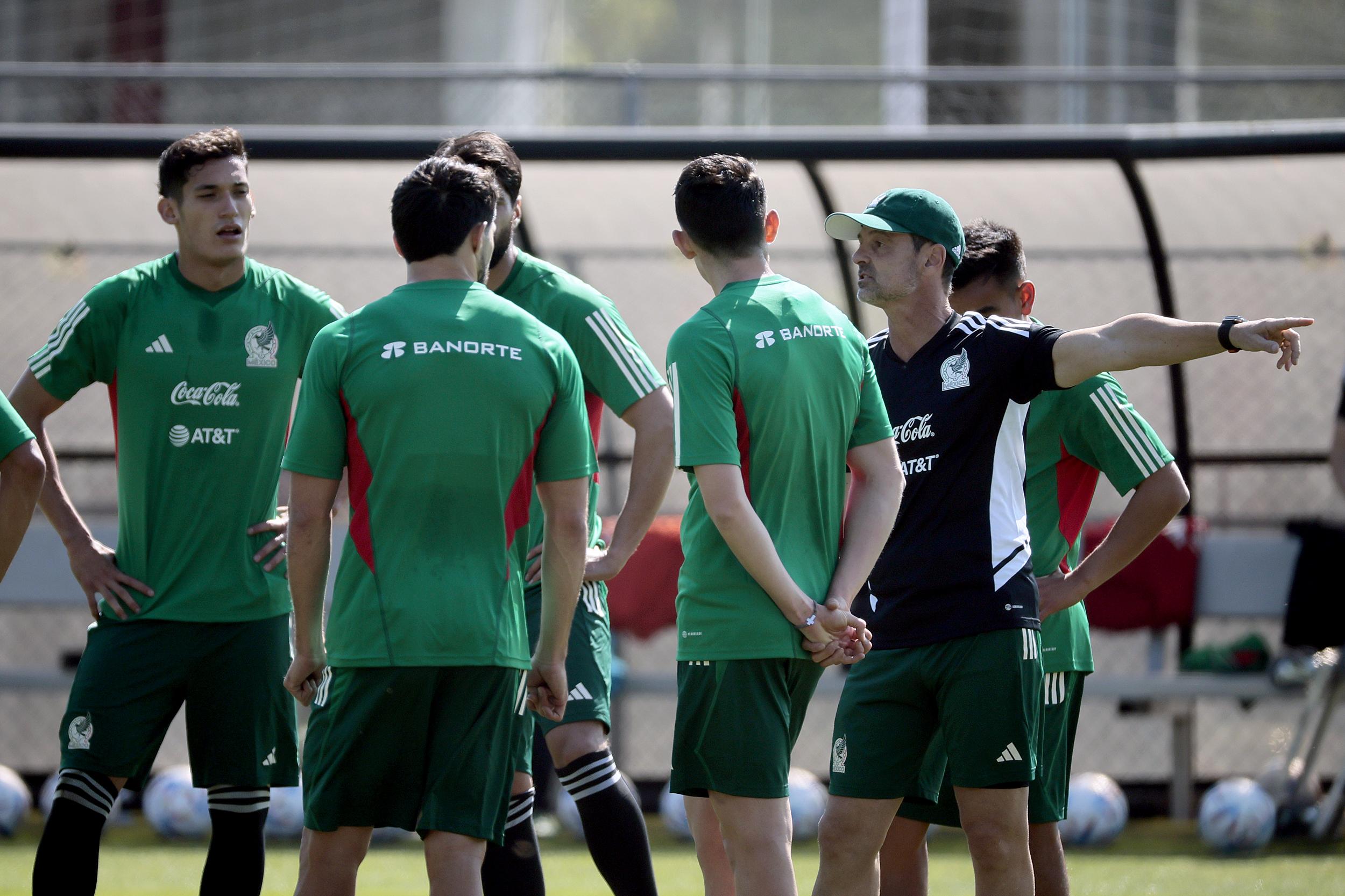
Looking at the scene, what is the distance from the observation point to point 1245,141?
7.26 metres

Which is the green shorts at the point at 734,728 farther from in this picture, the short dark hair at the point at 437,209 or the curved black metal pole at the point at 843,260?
the curved black metal pole at the point at 843,260

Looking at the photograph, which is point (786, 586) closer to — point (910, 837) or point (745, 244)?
point (745, 244)

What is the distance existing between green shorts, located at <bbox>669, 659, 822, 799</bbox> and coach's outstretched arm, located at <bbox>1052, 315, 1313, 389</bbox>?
0.92 m

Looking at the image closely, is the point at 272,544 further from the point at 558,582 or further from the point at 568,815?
the point at 568,815

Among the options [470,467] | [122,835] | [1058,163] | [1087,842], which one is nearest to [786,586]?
[470,467]

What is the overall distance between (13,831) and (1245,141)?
6.56 metres

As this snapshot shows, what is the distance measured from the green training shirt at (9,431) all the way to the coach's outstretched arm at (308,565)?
73cm

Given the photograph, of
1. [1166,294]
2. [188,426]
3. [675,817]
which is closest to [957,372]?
[188,426]

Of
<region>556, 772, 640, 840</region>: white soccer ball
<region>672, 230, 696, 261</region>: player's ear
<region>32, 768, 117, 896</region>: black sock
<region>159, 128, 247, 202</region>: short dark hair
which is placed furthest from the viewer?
<region>556, 772, 640, 840</region>: white soccer ball

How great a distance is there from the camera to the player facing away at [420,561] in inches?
120

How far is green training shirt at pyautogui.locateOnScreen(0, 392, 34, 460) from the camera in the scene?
134 inches

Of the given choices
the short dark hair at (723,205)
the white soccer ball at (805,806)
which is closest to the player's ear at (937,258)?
the short dark hair at (723,205)

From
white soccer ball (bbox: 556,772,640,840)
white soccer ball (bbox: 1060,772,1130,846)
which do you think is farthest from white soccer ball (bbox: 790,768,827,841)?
white soccer ball (bbox: 1060,772,1130,846)

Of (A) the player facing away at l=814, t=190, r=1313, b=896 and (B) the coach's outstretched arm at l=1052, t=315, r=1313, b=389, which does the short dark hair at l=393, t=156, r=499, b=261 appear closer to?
(A) the player facing away at l=814, t=190, r=1313, b=896
